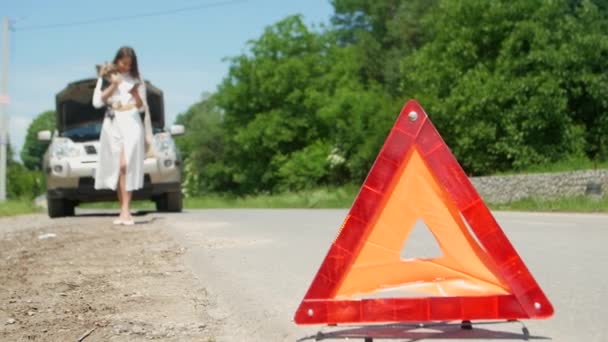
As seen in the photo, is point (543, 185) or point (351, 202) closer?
point (543, 185)

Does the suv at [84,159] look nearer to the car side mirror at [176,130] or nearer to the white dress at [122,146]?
the car side mirror at [176,130]

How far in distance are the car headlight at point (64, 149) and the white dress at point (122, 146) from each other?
3.36 meters

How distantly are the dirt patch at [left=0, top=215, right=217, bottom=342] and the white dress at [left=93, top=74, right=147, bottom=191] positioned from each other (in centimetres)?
174

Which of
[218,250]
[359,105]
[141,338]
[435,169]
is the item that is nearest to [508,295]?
[435,169]

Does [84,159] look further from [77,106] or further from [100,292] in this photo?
[100,292]

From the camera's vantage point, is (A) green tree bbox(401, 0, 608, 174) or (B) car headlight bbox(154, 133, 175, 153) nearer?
(B) car headlight bbox(154, 133, 175, 153)

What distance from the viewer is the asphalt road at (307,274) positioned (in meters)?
4.67

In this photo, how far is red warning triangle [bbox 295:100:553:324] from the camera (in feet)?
14.3

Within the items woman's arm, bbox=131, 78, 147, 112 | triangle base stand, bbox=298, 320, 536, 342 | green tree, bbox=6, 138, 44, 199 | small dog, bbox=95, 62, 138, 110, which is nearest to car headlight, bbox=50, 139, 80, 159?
small dog, bbox=95, 62, 138, 110

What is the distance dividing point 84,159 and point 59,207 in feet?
4.14

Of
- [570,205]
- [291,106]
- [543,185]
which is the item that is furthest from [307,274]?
[291,106]

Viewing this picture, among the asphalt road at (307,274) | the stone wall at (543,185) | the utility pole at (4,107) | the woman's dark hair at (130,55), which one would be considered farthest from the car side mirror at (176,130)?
the utility pole at (4,107)

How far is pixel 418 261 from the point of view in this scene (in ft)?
15.5

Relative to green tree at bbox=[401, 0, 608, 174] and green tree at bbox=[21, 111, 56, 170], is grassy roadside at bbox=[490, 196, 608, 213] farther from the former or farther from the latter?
green tree at bbox=[21, 111, 56, 170]
